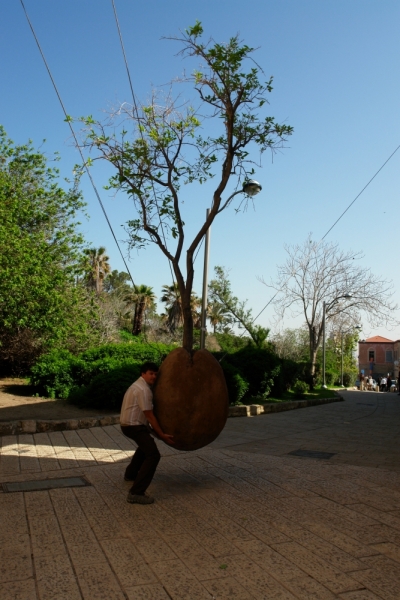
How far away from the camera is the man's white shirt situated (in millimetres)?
5898

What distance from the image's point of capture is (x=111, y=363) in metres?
14.3

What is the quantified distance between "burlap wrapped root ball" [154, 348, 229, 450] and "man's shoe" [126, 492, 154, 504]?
0.59m

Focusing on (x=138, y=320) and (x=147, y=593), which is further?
(x=138, y=320)

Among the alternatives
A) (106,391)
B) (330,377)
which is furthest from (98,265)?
(106,391)

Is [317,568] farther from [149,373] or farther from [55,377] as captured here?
[55,377]

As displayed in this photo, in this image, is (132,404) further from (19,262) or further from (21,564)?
(19,262)

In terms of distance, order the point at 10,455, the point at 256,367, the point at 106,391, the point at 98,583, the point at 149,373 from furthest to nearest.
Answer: the point at 256,367 → the point at 106,391 → the point at 10,455 → the point at 149,373 → the point at 98,583

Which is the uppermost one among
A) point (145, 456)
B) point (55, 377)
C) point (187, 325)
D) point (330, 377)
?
point (330, 377)

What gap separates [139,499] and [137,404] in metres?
0.95

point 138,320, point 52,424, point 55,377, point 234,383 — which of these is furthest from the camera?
point 138,320

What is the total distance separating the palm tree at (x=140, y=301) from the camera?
3848 cm

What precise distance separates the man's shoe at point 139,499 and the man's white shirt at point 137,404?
72 centimetres

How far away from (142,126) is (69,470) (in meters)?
4.93

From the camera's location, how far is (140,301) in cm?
4062
